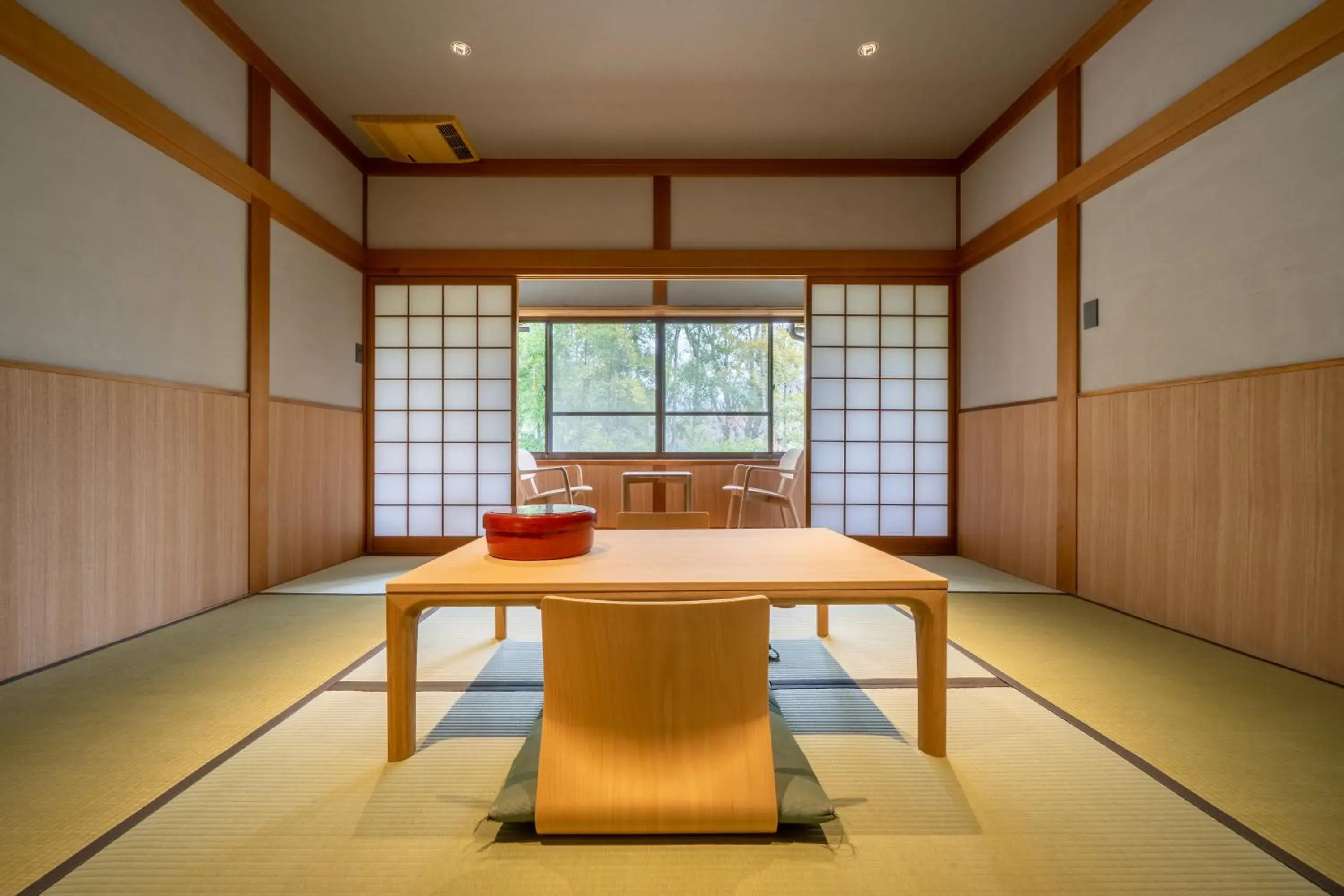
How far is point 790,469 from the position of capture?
4645 mm

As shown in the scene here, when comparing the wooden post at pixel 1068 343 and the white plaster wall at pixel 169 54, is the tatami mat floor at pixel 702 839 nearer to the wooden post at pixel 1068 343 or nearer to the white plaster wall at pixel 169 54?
the wooden post at pixel 1068 343

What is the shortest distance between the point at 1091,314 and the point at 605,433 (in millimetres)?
4334

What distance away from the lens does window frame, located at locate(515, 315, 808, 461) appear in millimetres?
5727

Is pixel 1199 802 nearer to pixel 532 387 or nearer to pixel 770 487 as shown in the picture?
pixel 770 487

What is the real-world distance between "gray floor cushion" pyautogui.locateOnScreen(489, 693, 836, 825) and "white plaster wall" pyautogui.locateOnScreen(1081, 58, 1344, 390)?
7.50 feet

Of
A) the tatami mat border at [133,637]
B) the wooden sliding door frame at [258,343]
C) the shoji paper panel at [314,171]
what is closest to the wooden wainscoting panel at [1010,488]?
the tatami mat border at [133,637]

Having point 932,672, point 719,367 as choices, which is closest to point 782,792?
point 932,672

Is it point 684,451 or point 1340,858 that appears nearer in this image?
point 1340,858

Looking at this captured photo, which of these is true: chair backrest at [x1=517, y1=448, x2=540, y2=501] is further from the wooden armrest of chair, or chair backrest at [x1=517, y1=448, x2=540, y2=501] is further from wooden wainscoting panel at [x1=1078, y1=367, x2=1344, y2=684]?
wooden wainscoting panel at [x1=1078, y1=367, x2=1344, y2=684]

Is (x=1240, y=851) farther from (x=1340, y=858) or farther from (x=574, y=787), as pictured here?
(x=574, y=787)

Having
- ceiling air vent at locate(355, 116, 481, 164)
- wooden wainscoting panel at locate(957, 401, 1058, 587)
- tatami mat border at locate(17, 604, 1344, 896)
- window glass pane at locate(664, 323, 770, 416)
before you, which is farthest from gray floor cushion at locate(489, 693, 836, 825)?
Result: window glass pane at locate(664, 323, 770, 416)

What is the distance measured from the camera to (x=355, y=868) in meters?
1.08

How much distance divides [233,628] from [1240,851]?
11.0 ft

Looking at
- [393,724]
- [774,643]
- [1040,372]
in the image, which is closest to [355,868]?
[393,724]
